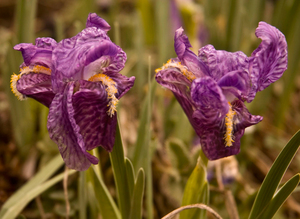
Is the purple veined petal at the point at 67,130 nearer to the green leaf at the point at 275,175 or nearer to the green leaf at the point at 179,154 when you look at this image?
the green leaf at the point at 275,175

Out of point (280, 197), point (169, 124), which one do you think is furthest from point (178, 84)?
point (169, 124)

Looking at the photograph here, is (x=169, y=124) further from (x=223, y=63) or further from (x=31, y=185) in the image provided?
(x=223, y=63)

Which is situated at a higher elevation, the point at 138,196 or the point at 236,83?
the point at 236,83

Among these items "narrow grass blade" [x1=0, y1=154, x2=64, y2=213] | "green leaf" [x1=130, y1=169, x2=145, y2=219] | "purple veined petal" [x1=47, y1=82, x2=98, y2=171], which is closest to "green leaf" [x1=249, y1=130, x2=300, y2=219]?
"green leaf" [x1=130, y1=169, x2=145, y2=219]

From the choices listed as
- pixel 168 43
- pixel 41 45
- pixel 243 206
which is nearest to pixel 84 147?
pixel 41 45

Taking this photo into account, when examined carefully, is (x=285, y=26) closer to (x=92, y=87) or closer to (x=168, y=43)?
(x=168, y=43)

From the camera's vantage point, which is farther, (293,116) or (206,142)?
(293,116)

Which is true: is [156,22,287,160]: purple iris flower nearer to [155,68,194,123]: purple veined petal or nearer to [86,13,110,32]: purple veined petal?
[155,68,194,123]: purple veined petal
